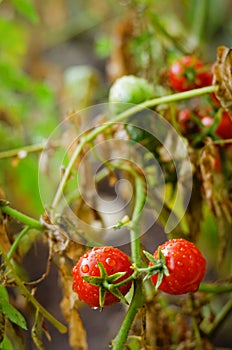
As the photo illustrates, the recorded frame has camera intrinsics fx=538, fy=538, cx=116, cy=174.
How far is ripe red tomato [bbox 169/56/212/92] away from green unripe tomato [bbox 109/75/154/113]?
1.8 inches

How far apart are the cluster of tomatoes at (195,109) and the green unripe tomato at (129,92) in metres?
0.05

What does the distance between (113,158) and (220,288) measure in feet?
0.77

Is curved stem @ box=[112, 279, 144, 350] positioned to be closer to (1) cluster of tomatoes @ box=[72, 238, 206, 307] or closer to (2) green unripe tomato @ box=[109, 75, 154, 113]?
(1) cluster of tomatoes @ box=[72, 238, 206, 307]

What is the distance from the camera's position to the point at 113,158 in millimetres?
775

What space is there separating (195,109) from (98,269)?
1.19ft

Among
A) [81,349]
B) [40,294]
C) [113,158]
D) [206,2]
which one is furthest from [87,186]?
[206,2]

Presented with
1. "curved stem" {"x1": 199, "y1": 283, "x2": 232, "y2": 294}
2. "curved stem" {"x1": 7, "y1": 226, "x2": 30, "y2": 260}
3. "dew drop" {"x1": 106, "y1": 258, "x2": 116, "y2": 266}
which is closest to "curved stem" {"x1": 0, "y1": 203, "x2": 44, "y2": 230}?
"curved stem" {"x1": 7, "y1": 226, "x2": 30, "y2": 260}

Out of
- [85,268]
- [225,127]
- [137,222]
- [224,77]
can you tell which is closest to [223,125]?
[225,127]

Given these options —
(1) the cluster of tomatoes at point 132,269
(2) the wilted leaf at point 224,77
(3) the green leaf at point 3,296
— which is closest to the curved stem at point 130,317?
(1) the cluster of tomatoes at point 132,269

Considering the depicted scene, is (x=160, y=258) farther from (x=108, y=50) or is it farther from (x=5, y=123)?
(x=5, y=123)

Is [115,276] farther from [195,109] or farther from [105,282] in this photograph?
[195,109]

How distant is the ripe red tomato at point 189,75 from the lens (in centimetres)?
76

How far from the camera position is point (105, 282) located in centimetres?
48

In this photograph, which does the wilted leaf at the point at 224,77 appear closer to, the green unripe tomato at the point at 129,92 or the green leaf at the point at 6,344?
the green unripe tomato at the point at 129,92
